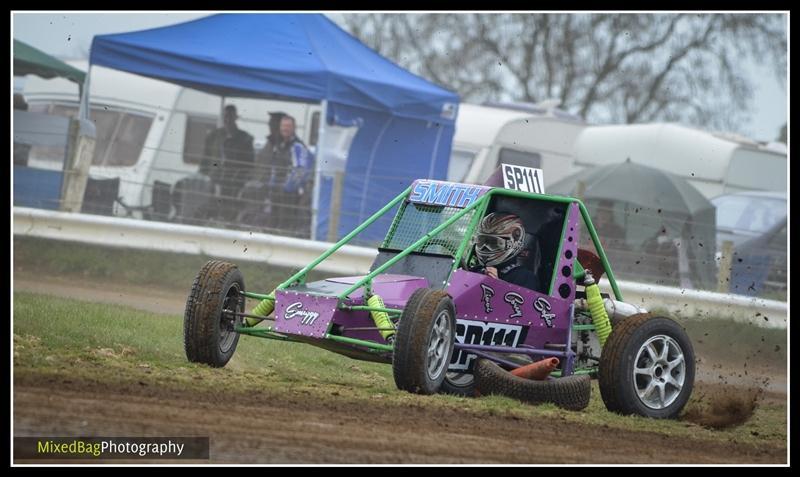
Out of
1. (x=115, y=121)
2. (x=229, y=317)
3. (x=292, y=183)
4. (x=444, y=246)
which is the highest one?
(x=115, y=121)

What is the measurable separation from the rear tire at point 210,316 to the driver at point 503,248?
5.63 feet

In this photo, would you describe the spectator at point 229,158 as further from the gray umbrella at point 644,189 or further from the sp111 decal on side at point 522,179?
the sp111 decal on side at point 522,179

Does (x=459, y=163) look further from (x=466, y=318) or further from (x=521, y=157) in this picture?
(x=466, y=318)

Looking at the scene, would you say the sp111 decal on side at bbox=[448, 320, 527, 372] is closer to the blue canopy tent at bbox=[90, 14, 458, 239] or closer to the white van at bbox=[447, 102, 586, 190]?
the blue canopy tent at bbox=[90, 14, 458, 239]

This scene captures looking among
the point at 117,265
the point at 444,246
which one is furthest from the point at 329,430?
the point at 117,265

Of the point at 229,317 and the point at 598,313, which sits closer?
the point at 229,317

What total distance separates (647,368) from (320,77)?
29.0 ft

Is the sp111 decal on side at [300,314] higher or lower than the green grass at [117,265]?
higher

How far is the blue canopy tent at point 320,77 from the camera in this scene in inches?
619

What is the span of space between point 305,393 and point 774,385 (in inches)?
246

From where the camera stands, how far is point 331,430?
6.08 metres

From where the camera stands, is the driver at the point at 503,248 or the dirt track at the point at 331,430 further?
the driver at the point at 503,248

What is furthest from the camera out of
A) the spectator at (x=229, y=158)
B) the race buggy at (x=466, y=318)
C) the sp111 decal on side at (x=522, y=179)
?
the spectator at (x=229, y=158)

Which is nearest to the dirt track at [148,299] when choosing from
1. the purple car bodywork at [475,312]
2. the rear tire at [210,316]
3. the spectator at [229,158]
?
the spectator at [229,158]
